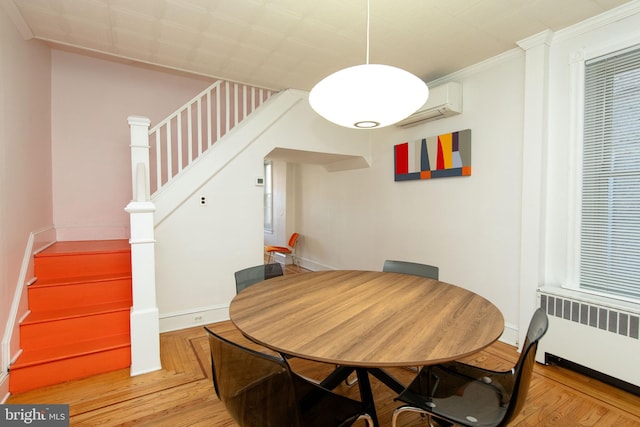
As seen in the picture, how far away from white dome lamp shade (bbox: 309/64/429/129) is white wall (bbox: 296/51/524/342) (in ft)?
5.95

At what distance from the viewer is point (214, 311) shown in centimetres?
338

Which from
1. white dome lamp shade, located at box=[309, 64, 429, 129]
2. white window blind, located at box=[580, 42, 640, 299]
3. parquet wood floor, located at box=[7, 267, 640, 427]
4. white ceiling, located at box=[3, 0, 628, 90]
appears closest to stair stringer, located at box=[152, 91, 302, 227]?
white ceiling, located at box=[3, 0, 628, 90]

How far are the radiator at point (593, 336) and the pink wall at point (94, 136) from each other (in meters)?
4.54

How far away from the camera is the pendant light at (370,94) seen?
143 centimetres

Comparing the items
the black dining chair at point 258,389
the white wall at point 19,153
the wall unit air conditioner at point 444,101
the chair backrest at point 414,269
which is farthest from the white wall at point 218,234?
the black dining chair at point 258,389

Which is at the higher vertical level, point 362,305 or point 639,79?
point 639,79

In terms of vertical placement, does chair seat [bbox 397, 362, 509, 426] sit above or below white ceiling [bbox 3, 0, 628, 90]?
below

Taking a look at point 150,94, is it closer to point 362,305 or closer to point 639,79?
point 362,305

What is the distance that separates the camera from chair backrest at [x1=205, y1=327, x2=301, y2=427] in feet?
3.38

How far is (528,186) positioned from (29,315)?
13.8ft

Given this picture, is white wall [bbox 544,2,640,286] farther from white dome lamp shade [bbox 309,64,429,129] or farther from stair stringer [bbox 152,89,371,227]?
stair stringer [bbox 152,89,371,227]

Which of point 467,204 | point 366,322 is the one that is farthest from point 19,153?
point 467,204

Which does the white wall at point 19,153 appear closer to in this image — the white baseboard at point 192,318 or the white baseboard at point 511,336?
the white baseboard at point 192,318

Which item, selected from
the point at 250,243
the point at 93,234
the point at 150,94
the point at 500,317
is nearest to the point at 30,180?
the point at 93,234
